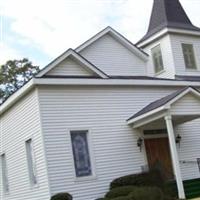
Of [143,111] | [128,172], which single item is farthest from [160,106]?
[128,172]

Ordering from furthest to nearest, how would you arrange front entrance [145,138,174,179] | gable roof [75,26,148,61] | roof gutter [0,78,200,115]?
gable roof [75,26,148,61], front entrance [145,138,174,179], roof gutter [0,78,200,115]

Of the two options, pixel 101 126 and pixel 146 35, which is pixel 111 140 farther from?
pixel 146 35

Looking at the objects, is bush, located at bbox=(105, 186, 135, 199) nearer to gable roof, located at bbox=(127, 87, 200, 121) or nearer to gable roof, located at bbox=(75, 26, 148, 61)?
gable roof, located at bbox=(127, 87, 200, 121)

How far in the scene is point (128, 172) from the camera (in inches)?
722

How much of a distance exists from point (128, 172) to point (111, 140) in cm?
140

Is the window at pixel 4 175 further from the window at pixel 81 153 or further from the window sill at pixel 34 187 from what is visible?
the window at pixel 81 153

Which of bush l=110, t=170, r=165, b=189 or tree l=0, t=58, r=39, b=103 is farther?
tree l=0, t=58, r=39, b=103

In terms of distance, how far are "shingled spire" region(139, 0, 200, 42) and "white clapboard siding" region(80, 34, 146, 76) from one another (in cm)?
282

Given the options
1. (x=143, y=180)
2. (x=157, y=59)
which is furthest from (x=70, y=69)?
(x=157, y=59)

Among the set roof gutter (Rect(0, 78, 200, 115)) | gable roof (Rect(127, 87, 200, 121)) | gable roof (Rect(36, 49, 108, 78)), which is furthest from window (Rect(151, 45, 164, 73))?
gable roof (Rect(36, 49, 108, 78))

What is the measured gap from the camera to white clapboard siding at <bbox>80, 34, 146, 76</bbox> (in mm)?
22500

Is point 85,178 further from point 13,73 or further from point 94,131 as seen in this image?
point 13,73

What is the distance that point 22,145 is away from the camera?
18.9 meters

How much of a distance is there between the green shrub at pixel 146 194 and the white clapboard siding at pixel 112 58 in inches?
340
